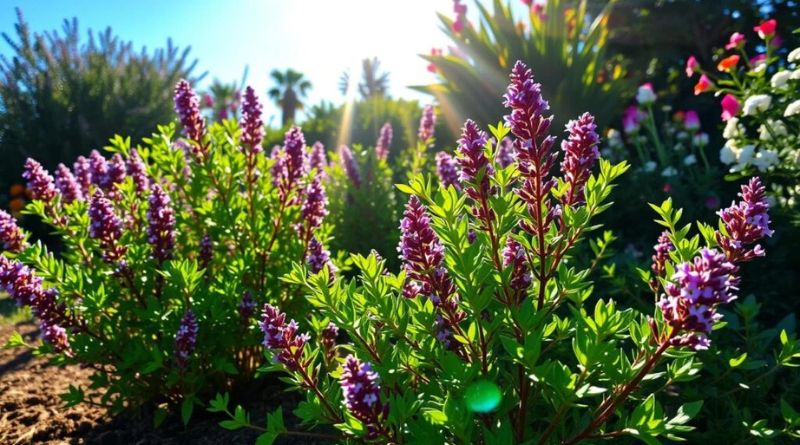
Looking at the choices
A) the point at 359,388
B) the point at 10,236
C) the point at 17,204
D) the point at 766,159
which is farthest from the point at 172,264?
the point at 17,204

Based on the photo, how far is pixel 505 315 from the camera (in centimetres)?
152

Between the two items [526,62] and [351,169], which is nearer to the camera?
[351,169]

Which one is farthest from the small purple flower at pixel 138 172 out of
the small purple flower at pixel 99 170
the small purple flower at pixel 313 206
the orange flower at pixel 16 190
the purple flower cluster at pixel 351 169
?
the orange flower at pixel 16 190

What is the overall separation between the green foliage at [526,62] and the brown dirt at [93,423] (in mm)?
4973

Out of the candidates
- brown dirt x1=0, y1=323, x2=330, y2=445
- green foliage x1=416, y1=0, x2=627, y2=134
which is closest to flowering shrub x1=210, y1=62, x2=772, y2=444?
brown dirt x1=0, y1=323, x2=330, y2=445

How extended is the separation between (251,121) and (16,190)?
955 cm

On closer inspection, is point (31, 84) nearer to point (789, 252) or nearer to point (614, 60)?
point (614, 60)

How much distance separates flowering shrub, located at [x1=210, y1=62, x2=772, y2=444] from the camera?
4.35 feet

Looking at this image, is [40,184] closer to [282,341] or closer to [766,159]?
[282,341]

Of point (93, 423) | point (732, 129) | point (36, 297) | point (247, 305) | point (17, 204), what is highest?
point (17, 204)

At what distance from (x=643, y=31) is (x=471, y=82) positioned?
3.44 meters

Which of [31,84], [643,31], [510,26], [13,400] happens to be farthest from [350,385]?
[31,84]

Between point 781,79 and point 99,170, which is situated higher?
point 781,79

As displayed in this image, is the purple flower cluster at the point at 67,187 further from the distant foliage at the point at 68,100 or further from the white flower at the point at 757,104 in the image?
the distant foliage at the point at 68,100
